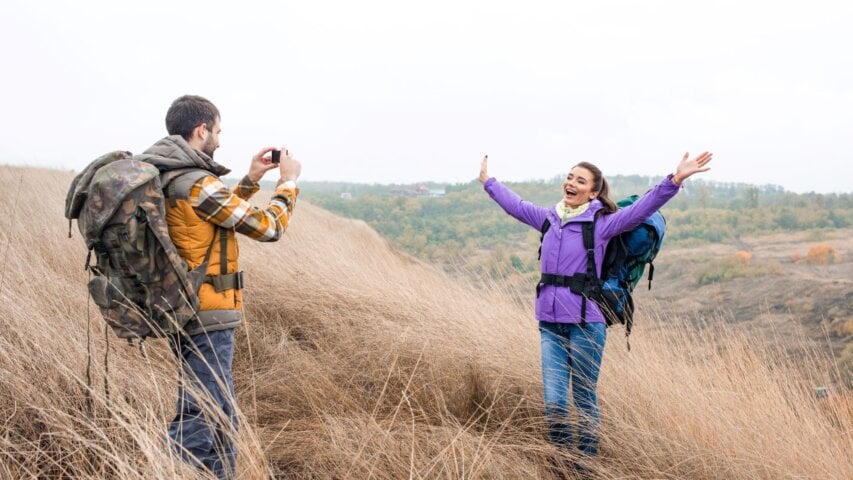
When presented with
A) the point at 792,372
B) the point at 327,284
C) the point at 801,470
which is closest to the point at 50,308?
the point at 327,284

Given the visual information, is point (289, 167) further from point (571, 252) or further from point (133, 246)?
point (571, 252)

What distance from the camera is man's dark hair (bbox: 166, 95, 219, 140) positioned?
2.48m

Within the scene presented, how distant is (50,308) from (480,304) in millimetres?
3461

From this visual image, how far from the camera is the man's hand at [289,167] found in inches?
109

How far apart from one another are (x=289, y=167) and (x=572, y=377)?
6.18 ft

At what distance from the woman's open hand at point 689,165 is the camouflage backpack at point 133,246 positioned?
86.5 inches

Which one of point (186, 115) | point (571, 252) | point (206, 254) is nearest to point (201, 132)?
point (186, 115)

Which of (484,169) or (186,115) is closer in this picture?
(186,115)

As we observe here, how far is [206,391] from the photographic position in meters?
2.29

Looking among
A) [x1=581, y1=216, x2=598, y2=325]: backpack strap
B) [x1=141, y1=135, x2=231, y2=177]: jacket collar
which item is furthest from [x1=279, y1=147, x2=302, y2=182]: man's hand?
[x1=581, y1=216, x2=598, y2=325]: backpack strap

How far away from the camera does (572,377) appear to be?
3236 mm

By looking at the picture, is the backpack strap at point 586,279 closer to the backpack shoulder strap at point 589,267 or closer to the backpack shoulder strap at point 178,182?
the backpack shoulder strap at point 589,267

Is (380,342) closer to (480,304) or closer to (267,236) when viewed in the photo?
(480,304)

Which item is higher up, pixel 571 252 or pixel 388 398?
pixel 571 252
